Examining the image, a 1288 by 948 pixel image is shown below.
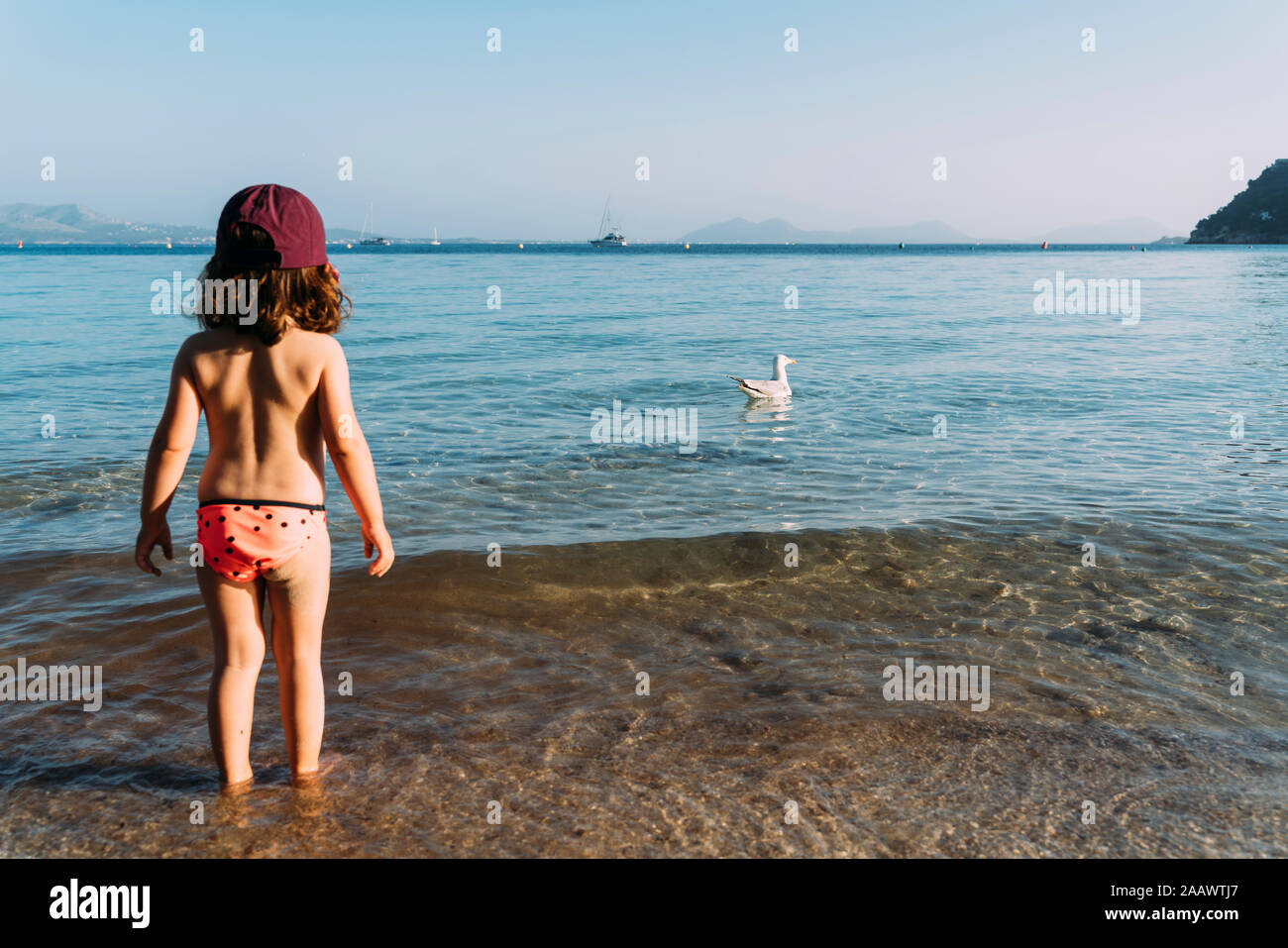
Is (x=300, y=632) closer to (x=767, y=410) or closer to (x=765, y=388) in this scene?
(x=767, y=410)

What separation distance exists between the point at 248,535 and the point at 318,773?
1.41 metres

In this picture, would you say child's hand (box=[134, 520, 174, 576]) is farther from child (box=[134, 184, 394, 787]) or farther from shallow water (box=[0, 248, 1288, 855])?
shallow water (box=[0, 248, 1288, 855])

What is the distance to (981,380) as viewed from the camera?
1812 cm

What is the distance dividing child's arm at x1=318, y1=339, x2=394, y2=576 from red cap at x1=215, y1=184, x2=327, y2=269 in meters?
0.38

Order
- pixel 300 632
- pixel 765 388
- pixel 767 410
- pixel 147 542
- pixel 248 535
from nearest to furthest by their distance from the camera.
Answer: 1. pixel 248 535
2. pixel 147 542
3. pixel 300 632
4. pixel 767 410
5. pixel 765 388

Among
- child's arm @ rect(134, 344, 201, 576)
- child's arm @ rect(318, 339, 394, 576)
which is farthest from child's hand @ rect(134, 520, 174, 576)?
child's arm @ rect(318, 339, 394, 576)

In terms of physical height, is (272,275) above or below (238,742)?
above

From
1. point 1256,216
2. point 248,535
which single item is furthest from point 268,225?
point 1256,216

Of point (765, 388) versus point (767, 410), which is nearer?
point (767, 410)

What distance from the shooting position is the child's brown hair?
3344mm

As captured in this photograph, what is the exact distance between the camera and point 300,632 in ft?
12.0
